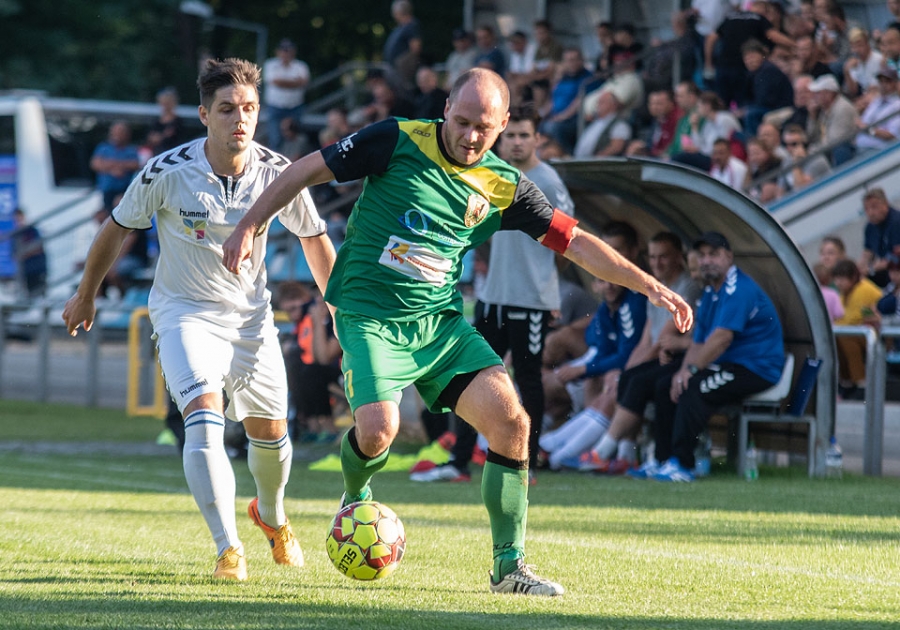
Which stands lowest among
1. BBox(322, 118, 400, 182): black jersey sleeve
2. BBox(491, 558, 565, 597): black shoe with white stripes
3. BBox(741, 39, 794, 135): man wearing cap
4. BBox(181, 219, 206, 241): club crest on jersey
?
BBox(491, 558, 565, 597): black shoe with white stripes

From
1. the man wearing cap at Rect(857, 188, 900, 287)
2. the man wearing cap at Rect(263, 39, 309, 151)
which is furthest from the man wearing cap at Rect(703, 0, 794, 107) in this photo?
the man wearing cap at Rect(263, 39, 309, 151)

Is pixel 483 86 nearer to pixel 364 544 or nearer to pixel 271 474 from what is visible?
pixel 364 544

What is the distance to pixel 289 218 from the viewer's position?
663 centimetres

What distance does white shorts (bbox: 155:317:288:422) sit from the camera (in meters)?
6.19

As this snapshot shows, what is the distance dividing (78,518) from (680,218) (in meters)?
6.58

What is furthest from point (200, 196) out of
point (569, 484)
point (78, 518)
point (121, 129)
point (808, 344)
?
point (121, 129)

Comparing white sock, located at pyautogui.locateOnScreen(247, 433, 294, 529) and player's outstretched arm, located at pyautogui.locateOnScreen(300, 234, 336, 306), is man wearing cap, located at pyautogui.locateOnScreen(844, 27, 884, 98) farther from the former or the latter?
white sock, located at pyautogui.locateOnScreen(247, 433, 294, 529)

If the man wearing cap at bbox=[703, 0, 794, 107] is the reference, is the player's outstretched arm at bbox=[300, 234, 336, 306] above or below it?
below

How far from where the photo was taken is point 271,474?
671 centimetres

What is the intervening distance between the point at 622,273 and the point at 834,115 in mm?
10480

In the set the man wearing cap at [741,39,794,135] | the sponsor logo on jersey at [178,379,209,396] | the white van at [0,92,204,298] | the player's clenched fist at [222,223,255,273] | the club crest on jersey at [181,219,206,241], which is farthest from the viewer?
the white van at [0,92,204,298]

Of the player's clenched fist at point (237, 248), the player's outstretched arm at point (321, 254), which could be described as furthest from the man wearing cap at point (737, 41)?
the player's clenched fist at point (237, 248)

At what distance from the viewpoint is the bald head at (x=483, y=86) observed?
5738 mm

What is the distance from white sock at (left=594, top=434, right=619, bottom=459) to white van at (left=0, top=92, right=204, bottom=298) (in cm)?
A: 1814
